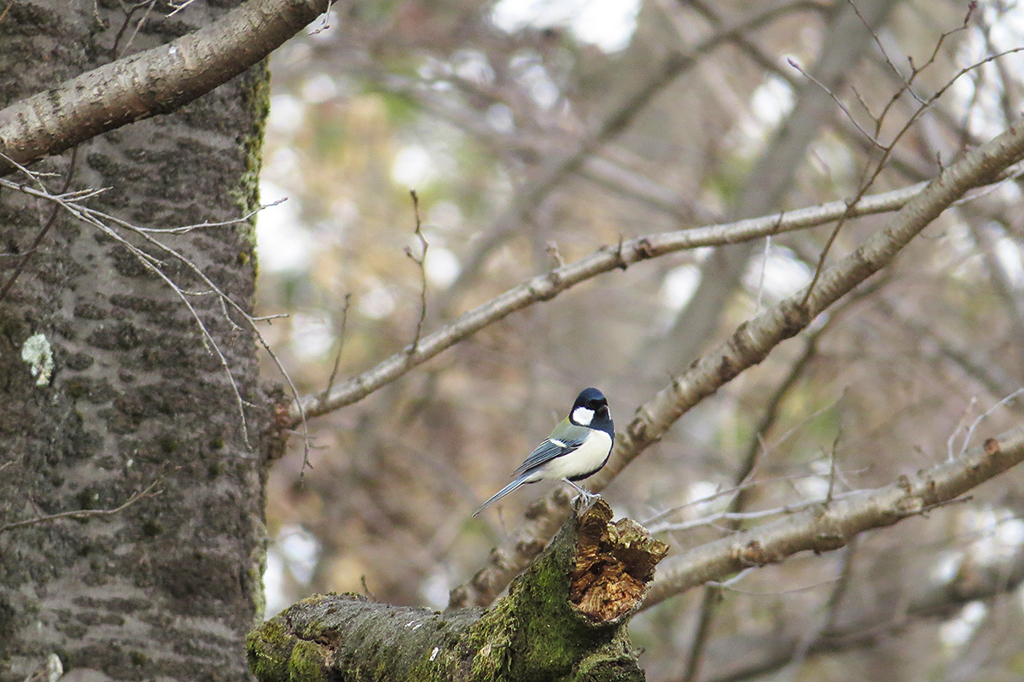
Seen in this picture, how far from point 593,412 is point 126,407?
1.57m

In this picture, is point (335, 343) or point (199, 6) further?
point (335, 343)

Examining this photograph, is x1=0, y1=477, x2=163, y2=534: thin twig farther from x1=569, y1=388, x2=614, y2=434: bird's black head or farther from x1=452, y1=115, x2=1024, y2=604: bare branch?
x1=569, y1=388, x2=614, y2=434: bird's black head

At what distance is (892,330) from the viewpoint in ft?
22.1

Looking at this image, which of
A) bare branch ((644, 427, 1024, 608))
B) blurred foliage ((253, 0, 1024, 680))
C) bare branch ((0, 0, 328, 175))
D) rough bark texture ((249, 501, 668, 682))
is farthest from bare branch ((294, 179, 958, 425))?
blurred foliage ((253, 0, 1024, 680))

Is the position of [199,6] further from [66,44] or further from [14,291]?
[14,291]

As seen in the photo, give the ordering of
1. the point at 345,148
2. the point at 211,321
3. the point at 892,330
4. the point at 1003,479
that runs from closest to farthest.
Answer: the point at 211,321, the point at 1003,479, the point at 892,330, the point at 345,148

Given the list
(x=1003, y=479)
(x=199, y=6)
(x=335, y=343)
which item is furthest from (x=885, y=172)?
(x=199, y=6)

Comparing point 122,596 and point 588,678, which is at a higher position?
point 122,596

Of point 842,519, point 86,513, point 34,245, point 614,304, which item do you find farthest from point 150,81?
point 614,304

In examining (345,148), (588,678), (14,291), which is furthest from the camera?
(345,148)

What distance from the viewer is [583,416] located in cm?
338

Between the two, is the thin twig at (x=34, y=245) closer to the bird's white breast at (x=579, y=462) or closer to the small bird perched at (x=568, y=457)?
the small bird perched at (x=568, y=457)

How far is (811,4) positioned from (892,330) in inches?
90.6

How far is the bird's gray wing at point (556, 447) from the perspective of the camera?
9.77 feet
